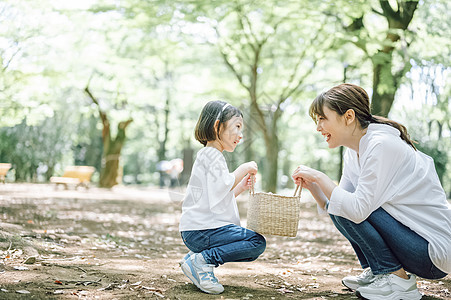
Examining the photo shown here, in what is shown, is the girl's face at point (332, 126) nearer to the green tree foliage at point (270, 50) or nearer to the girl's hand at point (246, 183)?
the girl's hand at point (246, 183)

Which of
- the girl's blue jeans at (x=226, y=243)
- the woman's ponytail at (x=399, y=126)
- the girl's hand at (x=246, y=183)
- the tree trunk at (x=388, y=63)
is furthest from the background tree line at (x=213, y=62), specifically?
the girl's blue jeans at (x=226, y=243)

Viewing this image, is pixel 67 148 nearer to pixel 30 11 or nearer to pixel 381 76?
pixel 30 11

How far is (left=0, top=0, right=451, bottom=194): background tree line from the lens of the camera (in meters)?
7.09

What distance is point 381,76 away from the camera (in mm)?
6562

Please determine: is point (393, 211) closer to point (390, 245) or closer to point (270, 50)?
point (390, 245)

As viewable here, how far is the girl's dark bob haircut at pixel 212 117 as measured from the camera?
2.67 metres

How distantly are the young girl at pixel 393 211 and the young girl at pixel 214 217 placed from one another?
1.66 feet

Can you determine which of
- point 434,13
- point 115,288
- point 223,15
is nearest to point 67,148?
point 223,15

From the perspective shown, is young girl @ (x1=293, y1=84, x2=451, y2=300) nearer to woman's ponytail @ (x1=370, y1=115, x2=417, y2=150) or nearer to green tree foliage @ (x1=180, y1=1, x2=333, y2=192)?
woman's ponytail @ (x1=370, y1=115, x2=417, y2=150)

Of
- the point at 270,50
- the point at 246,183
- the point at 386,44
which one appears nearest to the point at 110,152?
the point at 270,50

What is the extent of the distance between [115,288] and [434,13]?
7549 mm

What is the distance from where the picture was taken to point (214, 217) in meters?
2.57

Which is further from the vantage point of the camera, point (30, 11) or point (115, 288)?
point (30, 11)

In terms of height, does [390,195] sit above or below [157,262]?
above
